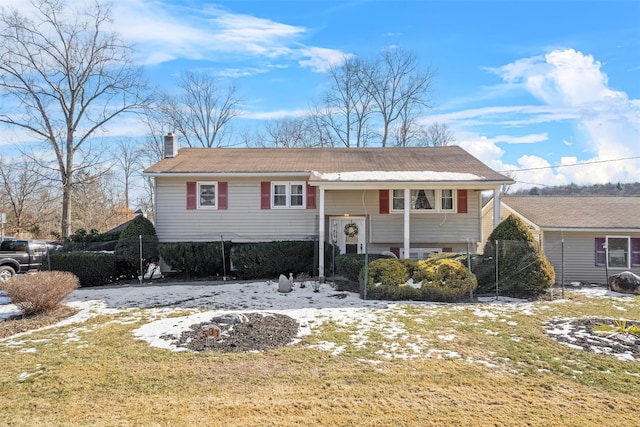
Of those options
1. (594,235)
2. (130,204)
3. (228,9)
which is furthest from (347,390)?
(130,204)

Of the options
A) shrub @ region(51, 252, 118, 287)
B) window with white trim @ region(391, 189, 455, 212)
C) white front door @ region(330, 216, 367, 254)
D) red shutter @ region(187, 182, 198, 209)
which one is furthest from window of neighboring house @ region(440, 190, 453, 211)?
shrub @ region(51, 252, 118, 287)

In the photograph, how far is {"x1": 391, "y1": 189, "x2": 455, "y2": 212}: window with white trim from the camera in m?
14.4

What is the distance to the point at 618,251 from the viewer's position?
572 inches

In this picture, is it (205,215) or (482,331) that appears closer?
(482,331)

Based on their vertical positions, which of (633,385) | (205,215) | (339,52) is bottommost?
(633,385)

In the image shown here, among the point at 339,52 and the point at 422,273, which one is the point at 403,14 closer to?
the point at 422,273

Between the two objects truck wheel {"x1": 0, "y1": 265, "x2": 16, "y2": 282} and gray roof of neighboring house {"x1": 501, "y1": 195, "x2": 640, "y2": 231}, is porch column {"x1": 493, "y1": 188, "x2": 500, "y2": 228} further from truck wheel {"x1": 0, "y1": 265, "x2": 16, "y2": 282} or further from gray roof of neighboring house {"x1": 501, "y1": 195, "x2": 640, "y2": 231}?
truck wheel {"x1": 0, "y1": 265, "x2": 16, "y2": 282}

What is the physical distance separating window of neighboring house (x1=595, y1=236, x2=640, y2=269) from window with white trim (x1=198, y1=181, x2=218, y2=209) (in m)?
14.8

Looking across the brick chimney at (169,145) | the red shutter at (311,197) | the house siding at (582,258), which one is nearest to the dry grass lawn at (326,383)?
the red shutter at (311,197)

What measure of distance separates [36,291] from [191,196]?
674 cm

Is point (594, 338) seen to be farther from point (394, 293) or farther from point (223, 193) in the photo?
point (223, 193)

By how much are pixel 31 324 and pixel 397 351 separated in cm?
712

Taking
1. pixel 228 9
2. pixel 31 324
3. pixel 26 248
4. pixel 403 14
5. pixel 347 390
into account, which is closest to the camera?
pixel 347 390

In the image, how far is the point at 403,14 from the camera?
12.2 meters
